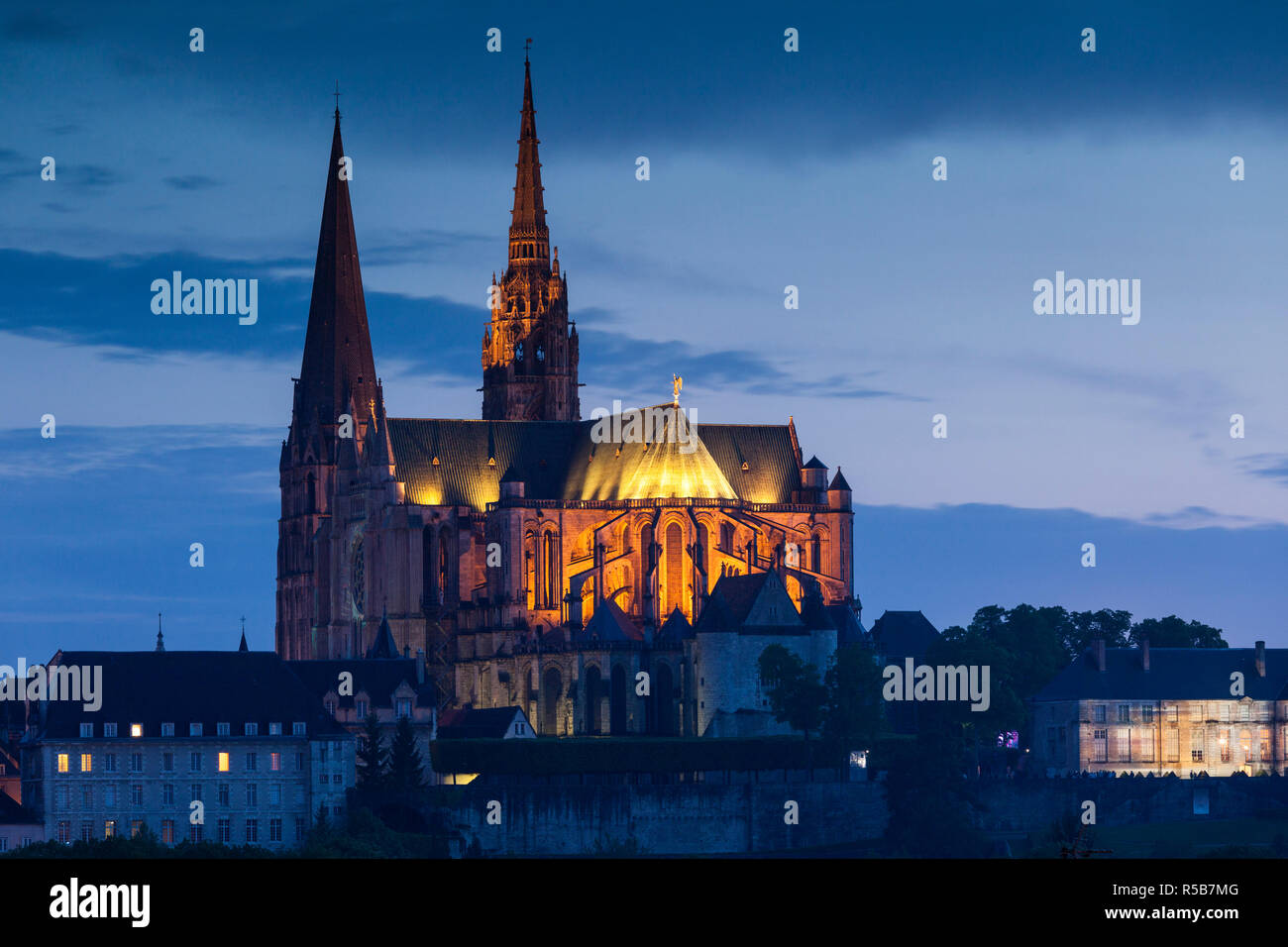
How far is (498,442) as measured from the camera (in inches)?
6019

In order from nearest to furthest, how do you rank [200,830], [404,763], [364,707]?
1. [200,830]
2. [404,763]
3. [364,707]

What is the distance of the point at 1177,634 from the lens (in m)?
156

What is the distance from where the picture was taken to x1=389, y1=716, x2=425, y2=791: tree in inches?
4368

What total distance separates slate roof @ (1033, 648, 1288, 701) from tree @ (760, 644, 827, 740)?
617 inches

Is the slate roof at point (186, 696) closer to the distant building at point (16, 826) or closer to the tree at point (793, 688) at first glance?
the distant building at point (16, 826)

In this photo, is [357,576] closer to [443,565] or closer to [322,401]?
[443,565]

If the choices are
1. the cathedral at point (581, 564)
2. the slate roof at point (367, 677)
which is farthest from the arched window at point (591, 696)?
the slate roof at point (367, 677)

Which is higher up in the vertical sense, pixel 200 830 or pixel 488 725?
pixel 488 725

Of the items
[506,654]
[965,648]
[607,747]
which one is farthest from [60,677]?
[965,648]

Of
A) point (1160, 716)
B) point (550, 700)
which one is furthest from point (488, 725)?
point (1160, 716)

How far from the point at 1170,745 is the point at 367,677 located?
39437 millimetres

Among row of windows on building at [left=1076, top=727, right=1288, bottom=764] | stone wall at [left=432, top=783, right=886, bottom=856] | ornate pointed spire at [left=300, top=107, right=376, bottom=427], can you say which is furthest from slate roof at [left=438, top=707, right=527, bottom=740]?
ornate pointed spire at [left=300, top=107, right=376, bottom=427]

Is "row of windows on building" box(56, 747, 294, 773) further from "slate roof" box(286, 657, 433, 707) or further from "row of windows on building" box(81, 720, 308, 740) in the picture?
"slate roof" box(286, 657, 433, 707)
